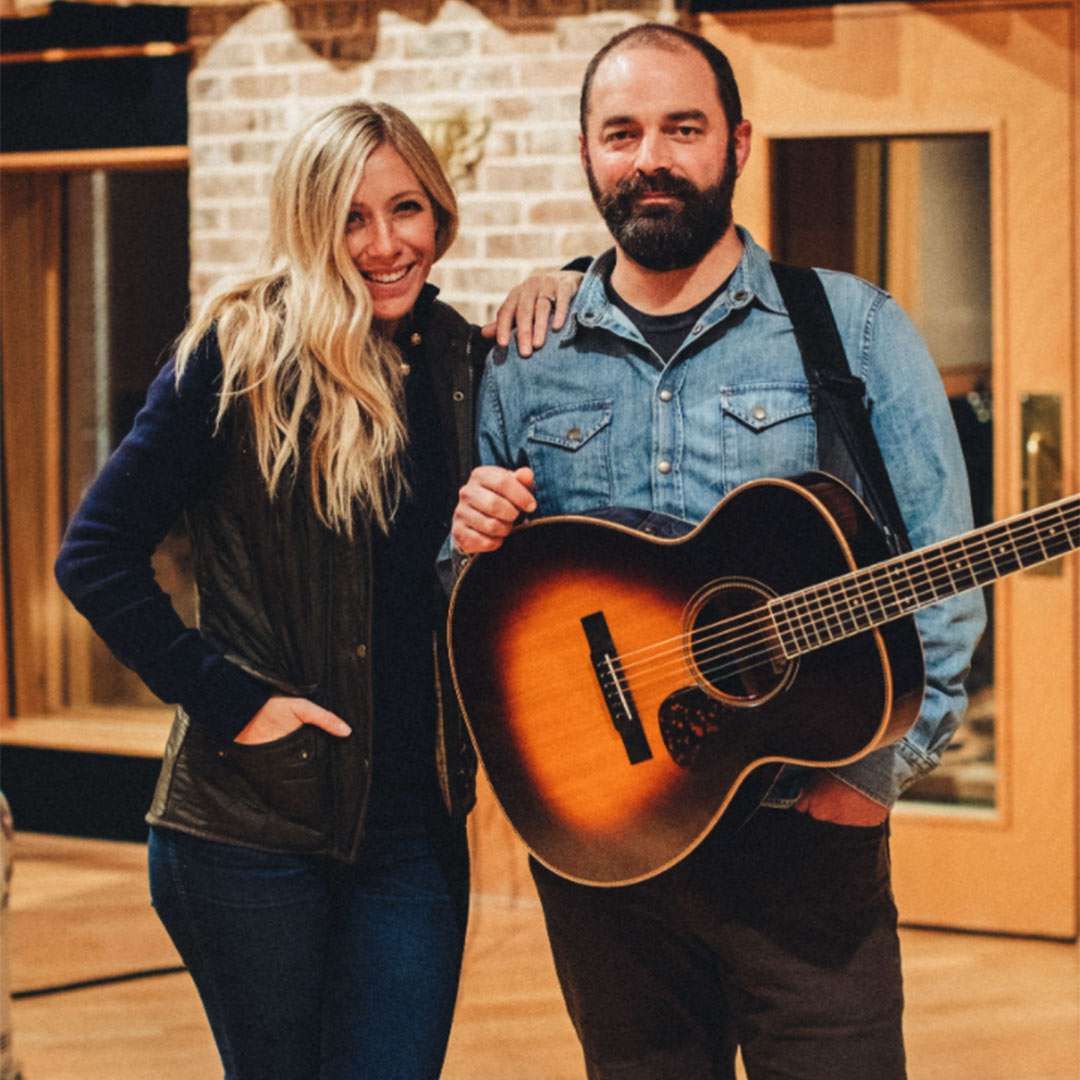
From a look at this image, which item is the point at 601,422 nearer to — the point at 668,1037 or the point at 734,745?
the point at 734,745

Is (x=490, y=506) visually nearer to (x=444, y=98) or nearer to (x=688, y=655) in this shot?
(x=688, y=655)

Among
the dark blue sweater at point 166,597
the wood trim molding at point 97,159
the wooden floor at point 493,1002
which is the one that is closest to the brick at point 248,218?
the wood trim molding at point 97,159

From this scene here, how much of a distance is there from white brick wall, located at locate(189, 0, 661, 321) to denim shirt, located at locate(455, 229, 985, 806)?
2.20 meters

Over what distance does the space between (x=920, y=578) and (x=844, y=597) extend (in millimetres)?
86

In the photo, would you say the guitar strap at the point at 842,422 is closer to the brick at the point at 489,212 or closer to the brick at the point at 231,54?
the brick at the point at 489,212

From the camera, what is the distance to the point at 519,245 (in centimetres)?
420

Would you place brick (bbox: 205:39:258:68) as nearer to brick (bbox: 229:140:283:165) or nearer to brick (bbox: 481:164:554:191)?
brick (bbox: 229:140:283:165)

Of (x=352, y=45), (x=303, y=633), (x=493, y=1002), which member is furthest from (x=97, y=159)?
(x=303, y=633)

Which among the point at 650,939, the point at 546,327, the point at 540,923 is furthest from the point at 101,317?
the point at 650,939

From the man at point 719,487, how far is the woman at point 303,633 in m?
0.19

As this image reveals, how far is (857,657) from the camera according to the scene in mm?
1766

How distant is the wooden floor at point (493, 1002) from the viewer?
3379 mm

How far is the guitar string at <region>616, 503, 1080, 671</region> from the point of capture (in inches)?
67.1

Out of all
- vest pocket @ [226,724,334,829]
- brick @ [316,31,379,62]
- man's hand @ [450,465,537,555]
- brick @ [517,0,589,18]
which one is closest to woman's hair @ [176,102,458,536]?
man's hand @ [450,465,537,555]
